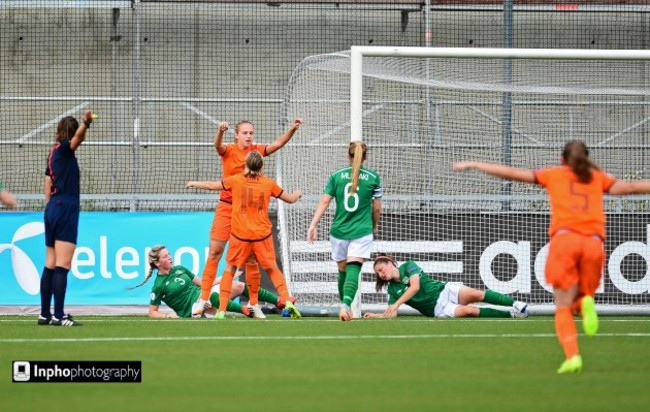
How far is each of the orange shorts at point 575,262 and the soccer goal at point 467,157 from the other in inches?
282

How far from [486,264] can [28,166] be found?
913 cm

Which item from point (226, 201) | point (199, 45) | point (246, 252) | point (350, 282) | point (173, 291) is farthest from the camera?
point (199, 45)

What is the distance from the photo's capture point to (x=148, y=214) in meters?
17.1

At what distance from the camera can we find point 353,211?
1355cm

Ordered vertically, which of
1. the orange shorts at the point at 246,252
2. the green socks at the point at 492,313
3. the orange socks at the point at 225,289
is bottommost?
the green socks at the point at 492,313

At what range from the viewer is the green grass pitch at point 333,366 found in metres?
7.30

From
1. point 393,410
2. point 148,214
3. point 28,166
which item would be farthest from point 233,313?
point 393,410

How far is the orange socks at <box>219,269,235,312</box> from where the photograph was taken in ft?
45.5

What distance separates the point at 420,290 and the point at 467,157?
267cm

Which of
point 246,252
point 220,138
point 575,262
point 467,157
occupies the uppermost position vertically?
point 220,138

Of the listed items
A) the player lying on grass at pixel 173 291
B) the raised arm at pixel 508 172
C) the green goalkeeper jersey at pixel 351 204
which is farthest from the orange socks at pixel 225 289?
the raised arm at pixel 508 172

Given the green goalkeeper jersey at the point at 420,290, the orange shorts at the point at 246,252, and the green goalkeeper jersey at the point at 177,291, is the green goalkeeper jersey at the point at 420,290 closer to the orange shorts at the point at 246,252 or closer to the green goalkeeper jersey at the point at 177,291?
the orange shorts at the point at 246,252

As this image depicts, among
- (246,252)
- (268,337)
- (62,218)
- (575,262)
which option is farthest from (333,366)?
(246,252)

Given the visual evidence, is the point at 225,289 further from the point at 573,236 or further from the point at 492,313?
the point at 573,236
